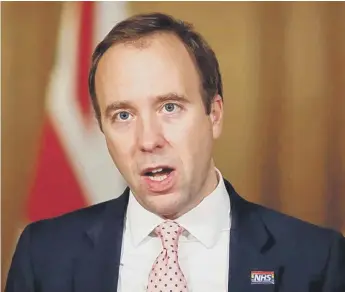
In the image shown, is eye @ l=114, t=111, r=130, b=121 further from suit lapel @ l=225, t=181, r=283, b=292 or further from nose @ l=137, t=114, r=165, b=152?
suit lapel @ l=225, t=181, r=283, b=292

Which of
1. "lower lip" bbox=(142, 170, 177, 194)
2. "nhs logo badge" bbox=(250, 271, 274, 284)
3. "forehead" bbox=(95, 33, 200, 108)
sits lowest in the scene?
"nhs logo badge" bbox=(250, 271, 274, 284)

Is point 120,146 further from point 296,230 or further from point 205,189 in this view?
point 296,230

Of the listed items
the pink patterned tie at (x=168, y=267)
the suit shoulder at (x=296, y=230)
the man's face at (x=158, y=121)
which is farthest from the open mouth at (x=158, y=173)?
the suit shoulder at (x=296, y=230)

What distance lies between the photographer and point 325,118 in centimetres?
137

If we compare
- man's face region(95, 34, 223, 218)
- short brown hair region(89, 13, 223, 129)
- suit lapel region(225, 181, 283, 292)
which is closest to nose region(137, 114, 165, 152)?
man's face region(95, 34, 223, 218)

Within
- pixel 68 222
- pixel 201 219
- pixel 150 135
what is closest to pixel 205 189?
pixel 201 219

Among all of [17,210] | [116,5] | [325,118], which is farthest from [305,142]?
[17,210]

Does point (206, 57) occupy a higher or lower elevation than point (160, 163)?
higher

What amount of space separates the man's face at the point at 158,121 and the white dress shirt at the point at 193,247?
0.04m

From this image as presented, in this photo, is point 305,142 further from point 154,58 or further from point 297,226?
point 154,58

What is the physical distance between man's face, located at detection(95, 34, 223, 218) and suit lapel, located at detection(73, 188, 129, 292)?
0.34ft

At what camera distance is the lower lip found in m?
1.20

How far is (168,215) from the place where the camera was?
1.26 metres

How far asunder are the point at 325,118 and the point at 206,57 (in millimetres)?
297
